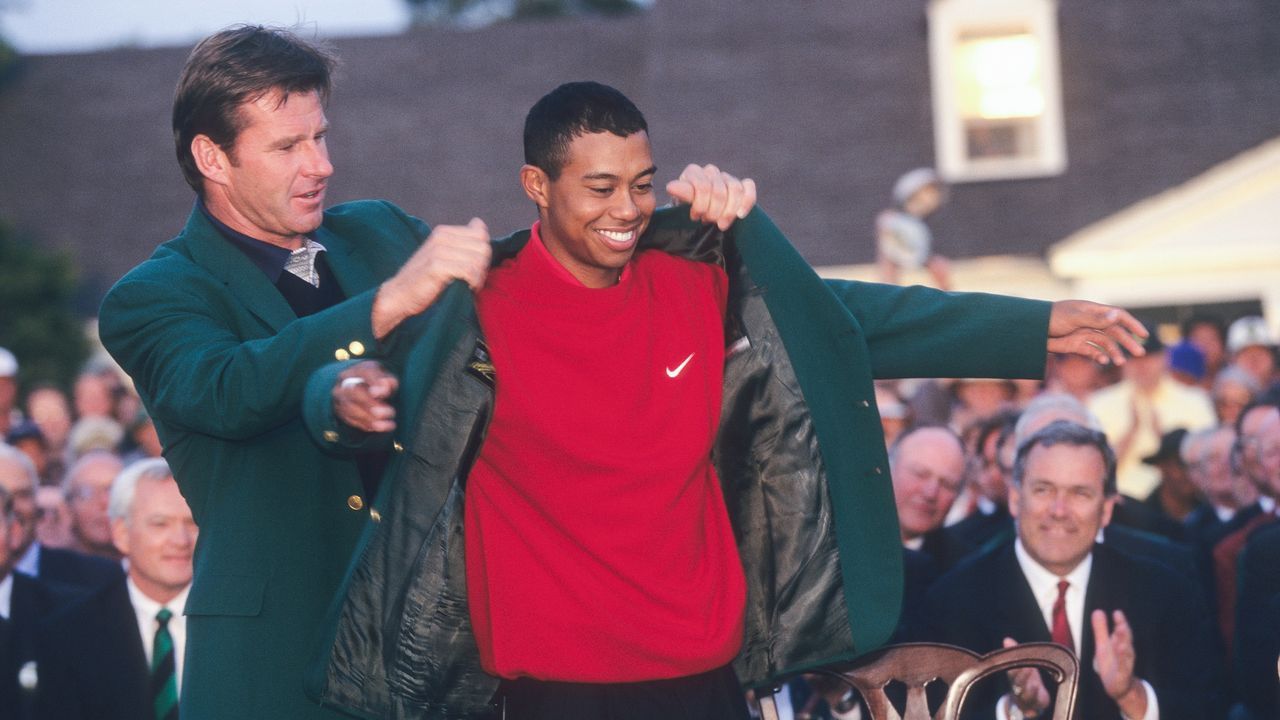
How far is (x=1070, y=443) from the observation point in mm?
5926

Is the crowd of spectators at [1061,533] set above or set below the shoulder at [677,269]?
below

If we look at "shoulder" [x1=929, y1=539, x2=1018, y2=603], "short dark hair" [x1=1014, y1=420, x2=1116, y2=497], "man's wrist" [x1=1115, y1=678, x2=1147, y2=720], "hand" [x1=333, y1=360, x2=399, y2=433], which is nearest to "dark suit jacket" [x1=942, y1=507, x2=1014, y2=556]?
"short dark hair" [x1=1014, y1=420, x2=1116, y2=497]

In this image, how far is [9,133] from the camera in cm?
2078

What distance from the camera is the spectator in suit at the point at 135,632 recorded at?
5.59 metres

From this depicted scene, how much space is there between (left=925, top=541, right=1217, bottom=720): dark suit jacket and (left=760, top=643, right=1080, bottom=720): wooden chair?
1335mm

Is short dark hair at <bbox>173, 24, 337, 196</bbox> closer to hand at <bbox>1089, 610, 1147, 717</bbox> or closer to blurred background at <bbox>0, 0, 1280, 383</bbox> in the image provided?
hand at <bbox>1089, 610, 1147, 717</bbox>

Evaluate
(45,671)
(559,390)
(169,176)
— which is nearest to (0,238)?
(169,176)

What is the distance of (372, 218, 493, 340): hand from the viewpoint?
9.55ft

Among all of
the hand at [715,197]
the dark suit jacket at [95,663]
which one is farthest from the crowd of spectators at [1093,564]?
the dark suit jacket at [95,663]

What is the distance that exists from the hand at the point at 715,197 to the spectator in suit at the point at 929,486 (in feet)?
11.2

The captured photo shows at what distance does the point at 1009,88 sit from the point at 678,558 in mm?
15351

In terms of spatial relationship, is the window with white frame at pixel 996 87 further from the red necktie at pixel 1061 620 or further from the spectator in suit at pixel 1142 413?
the red necktie at pixel 1061 620

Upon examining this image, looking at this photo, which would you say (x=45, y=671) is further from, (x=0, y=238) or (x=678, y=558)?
(x=0, y=238)

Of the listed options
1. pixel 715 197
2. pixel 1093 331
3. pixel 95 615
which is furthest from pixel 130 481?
pixel 1093 331
